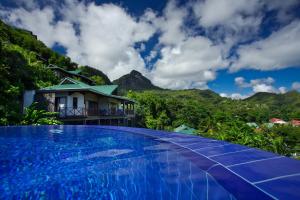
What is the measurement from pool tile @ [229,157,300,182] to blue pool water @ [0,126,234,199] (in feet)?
1.70

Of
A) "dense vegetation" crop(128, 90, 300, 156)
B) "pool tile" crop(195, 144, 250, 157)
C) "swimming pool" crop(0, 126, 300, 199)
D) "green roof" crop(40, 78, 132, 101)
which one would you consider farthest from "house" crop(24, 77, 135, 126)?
"pool tile" crop(195, 144, 250, 157)

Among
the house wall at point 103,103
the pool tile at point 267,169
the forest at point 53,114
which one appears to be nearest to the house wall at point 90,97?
the house wall at point 103,103

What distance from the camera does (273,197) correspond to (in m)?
3.14

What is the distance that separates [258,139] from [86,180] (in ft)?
51.7

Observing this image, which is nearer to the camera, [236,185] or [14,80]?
[236,185]

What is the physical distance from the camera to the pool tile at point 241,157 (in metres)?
4.88

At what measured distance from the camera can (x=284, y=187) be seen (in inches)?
132

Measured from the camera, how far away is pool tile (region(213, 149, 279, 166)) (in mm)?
4882

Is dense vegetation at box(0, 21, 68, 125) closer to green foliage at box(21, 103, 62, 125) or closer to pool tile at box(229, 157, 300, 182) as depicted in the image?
green foliage at box(21, 103, 62, 125)

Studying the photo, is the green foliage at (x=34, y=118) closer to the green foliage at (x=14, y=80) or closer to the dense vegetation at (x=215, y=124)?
the green foliage at (x=14, y=80)

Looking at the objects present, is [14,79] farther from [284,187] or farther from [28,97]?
[284,187]

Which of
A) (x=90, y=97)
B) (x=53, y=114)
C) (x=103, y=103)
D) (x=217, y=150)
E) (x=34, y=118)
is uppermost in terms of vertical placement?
(x=90, y=97)

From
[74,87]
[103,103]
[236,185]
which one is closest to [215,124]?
[103,103]

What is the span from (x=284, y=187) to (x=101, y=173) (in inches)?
168
